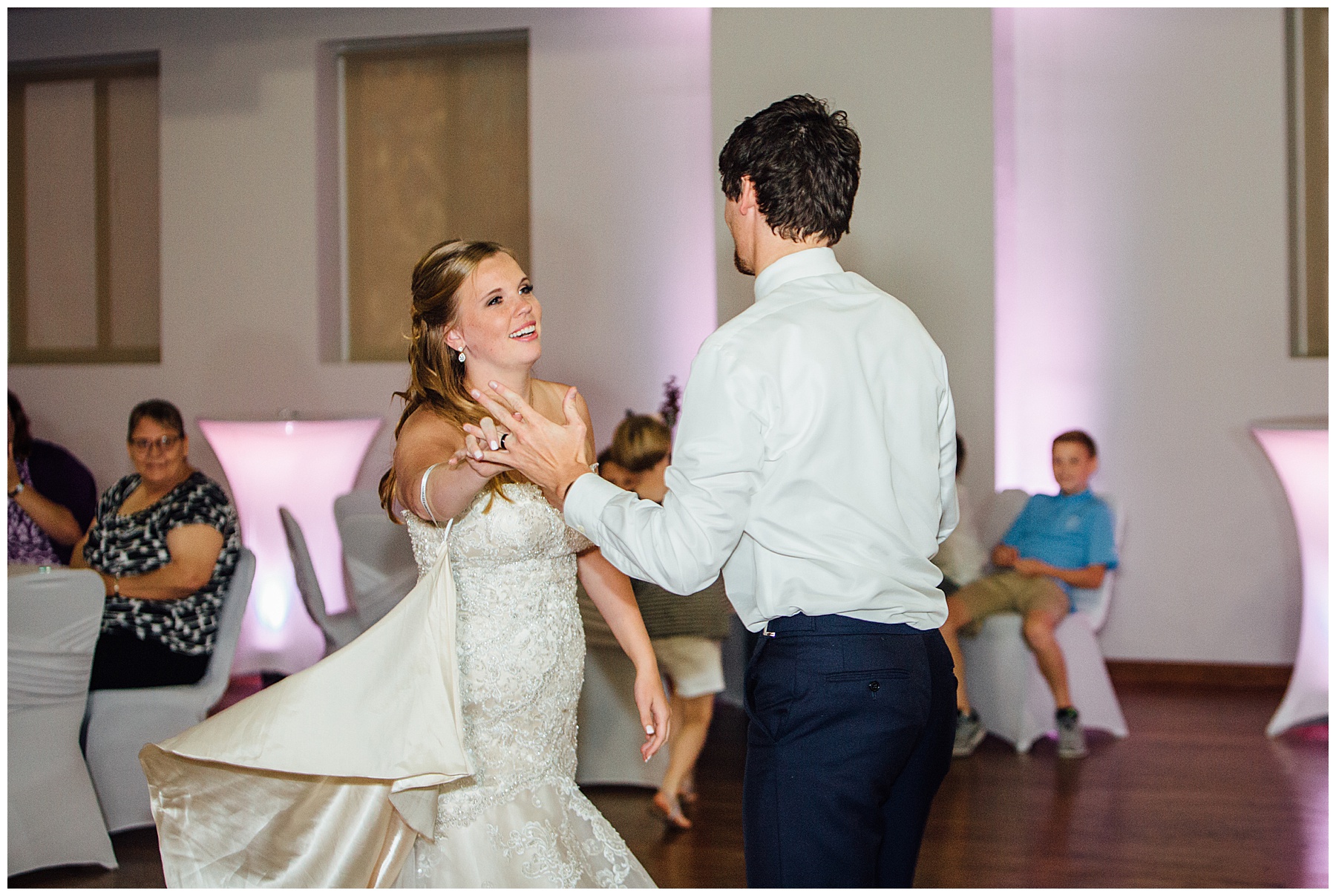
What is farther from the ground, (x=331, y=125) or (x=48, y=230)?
(x=331, y=125)

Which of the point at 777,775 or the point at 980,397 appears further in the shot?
the point at 980,397

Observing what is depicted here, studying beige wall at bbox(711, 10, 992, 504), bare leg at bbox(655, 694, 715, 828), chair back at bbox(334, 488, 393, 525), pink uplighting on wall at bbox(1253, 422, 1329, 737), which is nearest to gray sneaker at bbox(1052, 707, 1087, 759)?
pink uplighting on wall at bbox(1253, 422, 1329, 737)

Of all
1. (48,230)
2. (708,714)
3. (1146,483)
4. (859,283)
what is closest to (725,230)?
(708,714)

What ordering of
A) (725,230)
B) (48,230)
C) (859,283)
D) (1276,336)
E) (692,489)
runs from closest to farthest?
(692,489), (859,283), (725,230), (1276,336), (48,230)

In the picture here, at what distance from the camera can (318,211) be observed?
615 cm

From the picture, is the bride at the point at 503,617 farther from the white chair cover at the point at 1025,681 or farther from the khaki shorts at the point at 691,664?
the white chair cover at the point at 1025,681

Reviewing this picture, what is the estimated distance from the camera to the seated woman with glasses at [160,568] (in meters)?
3.50

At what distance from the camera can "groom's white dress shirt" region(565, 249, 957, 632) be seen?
1551 millimetres

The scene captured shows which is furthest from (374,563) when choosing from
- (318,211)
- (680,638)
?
(318,211)

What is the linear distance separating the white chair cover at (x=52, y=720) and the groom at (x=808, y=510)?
2000mm

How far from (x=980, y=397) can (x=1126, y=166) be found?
4.87ft

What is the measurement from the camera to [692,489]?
5.09 feet

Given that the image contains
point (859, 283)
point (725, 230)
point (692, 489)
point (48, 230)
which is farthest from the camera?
point (48, 230)

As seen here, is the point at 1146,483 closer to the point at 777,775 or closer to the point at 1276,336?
the point at 1276,336
